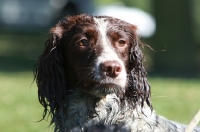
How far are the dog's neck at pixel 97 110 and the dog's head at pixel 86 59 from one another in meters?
0.09

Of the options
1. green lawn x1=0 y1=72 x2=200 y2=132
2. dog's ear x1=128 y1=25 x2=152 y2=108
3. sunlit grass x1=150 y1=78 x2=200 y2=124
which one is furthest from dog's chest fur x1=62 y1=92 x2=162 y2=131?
sunlit grass x1=150 y1=78 x2=200 y2=124

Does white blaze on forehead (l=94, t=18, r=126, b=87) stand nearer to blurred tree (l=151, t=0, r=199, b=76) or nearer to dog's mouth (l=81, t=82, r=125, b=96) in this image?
dog's mouth (l=81, t=82, r=125, b=96)

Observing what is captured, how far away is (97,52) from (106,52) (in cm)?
9

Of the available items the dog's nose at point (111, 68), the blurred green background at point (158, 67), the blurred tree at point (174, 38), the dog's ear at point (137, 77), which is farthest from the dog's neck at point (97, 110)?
the blurred tree at point (174, 38)

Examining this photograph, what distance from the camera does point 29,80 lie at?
16.2 metres

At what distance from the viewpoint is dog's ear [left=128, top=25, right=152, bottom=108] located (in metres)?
6.51

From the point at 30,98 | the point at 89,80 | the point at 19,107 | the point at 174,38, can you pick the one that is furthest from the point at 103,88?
the point at 174,38

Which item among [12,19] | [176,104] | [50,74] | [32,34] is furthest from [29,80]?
[12,19]

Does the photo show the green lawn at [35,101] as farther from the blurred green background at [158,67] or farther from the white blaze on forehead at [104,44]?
the white blaze on forehead at [104,44]

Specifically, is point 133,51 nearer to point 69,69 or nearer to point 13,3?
point 69,69

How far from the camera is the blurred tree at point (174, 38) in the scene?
63.2 feet

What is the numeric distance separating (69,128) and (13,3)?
30.1 meters

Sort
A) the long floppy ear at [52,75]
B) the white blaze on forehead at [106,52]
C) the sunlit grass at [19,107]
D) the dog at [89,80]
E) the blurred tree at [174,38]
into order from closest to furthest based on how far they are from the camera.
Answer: the white blaze on forehead at [106,52] → the dog at [89,80] → the long floppy ear at [52,75] → the sunlit grass at [19,107] → the blurred tree at [174,38]

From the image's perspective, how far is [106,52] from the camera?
20.1ft
